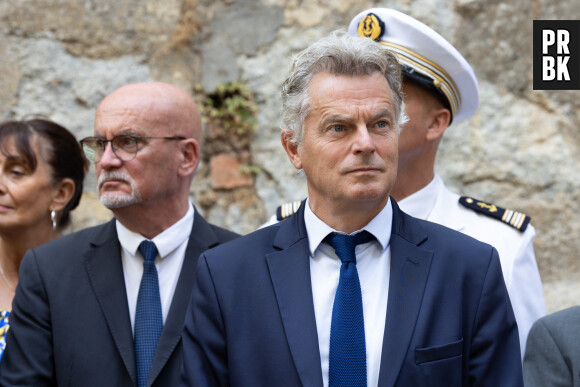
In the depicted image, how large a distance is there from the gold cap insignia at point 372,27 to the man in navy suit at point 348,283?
0.78 metres

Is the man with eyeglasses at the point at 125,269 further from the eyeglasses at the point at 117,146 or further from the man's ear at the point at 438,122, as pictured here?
the man's ear at the point at 438,122

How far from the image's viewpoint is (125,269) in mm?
2740

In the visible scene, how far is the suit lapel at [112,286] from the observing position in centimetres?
248

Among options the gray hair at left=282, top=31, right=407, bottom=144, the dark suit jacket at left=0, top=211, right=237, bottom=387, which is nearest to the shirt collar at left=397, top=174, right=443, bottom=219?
the gray hair at left=282, top=31, right=407, bottom=144

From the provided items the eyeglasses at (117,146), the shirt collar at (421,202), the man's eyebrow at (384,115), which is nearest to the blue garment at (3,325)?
the eyeglasses at (117,146)

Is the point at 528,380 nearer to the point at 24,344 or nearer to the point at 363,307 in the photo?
the point at 363,307

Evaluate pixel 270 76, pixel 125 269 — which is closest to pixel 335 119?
pixel 125 269

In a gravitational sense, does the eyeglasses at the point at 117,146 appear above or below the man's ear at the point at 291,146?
above

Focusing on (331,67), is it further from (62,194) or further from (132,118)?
(62,194)

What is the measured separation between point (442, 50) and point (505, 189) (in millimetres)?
1168

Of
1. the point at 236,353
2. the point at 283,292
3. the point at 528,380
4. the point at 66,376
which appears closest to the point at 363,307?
the point at 283,292

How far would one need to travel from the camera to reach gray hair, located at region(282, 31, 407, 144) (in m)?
2.11

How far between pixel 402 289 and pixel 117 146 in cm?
133

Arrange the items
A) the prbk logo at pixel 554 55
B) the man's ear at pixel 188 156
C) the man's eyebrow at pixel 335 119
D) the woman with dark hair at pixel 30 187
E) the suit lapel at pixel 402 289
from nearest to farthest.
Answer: the suit lapel at pixel 402 289 → the man's eyebrow at pixel 335 119 → the man's ear at pixel 188 156 → the woman with dark hair at pixel 30 187 → the prbk logo at pixel 554 55
